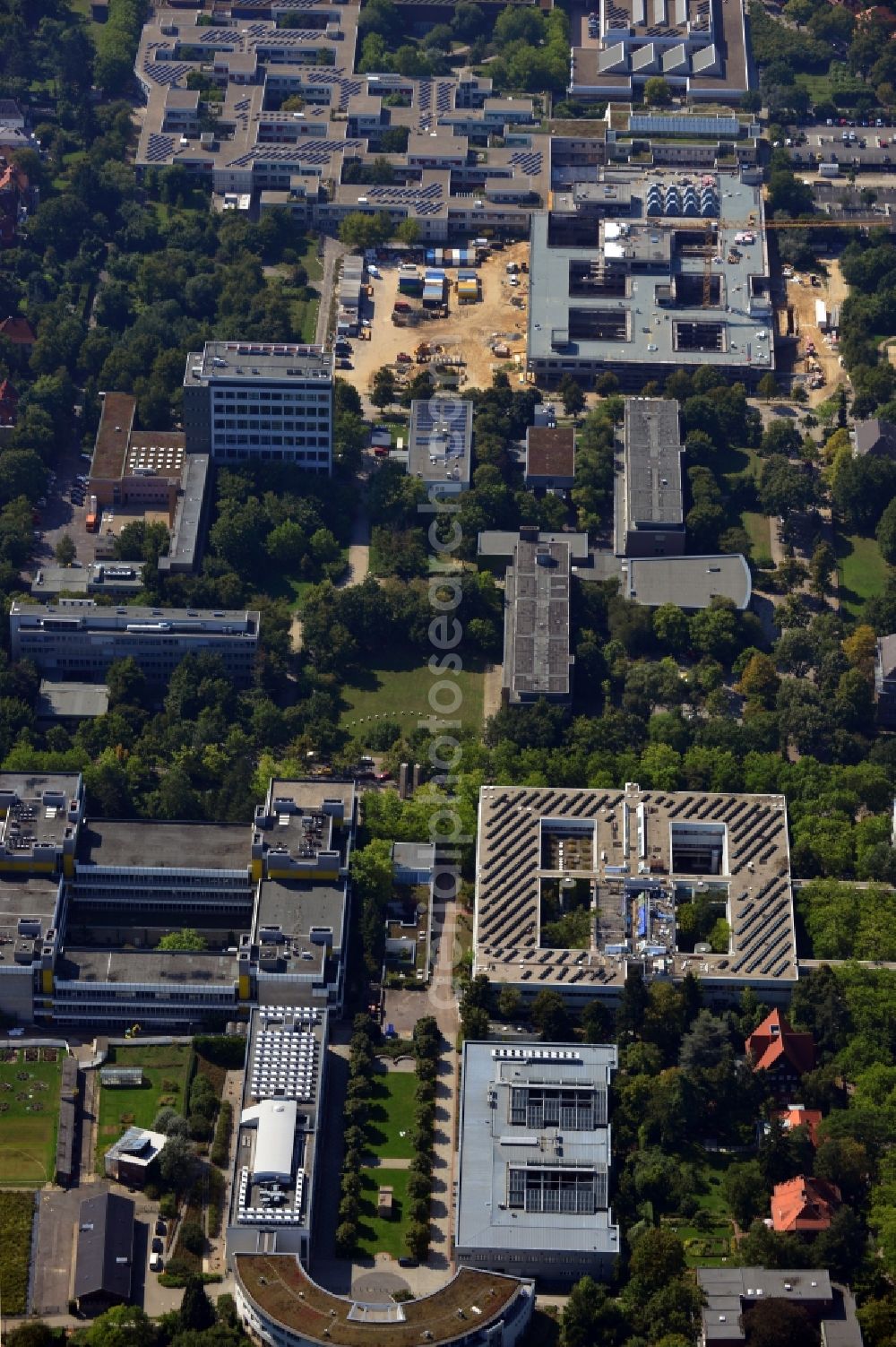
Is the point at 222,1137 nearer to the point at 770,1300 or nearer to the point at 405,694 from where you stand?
the point at 770,1300

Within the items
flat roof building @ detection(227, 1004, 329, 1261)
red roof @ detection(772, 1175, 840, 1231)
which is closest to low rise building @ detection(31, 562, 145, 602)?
flat roof building @ detection(227, 1004, 329, 1261)

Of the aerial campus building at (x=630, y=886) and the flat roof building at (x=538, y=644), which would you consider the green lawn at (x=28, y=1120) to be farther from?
the flat roof building at (x=538, y=644)

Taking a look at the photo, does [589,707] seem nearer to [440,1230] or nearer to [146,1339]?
[440,1230]

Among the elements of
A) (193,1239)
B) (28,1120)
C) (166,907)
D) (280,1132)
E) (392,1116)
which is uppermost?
(166,907)

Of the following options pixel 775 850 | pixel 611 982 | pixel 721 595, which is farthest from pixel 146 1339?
pixel 721 595

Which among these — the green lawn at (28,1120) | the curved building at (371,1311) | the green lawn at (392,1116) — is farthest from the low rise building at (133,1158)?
the green lawn at (392,1116)

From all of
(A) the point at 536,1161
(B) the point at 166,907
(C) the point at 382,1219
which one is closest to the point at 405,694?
(B) the point at 166,907

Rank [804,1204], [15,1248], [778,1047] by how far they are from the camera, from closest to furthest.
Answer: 1. [15,1248]
2. [804,1204]
3. [778,1047]
